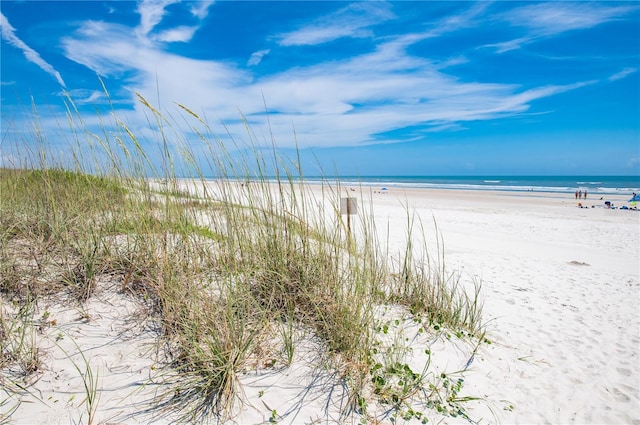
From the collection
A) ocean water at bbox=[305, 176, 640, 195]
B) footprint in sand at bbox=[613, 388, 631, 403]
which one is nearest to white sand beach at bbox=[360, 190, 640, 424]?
footprint in sand at bbox=[613, 388, 631, 403]

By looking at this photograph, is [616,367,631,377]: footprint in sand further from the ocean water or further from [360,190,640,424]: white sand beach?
the ocean water

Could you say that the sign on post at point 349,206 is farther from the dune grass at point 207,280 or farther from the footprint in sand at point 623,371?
the footprint in sand at point 623,371

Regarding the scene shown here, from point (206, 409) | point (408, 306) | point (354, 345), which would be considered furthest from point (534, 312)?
point (206, 409)

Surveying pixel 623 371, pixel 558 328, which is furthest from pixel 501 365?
pixel 558 328

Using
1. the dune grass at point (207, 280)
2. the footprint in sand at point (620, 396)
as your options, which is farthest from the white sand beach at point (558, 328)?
the dune grass at point (207, 280)

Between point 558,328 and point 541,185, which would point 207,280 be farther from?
point 541,185

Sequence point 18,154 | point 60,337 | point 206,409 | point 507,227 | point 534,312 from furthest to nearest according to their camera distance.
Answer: point 507,227, point 534,312, point 18,154, point 60,337, point 206,409

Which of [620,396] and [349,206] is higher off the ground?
[349,206]

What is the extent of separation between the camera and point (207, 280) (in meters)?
2.46

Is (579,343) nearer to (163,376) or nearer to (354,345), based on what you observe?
(354,345)

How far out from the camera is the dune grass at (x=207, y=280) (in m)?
1.89

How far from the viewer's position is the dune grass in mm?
1888

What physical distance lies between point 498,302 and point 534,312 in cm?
37

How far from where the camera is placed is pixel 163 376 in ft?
6.11
